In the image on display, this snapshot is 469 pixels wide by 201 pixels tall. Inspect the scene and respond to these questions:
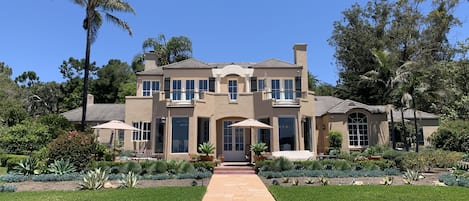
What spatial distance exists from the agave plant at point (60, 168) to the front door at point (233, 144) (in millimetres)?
10319

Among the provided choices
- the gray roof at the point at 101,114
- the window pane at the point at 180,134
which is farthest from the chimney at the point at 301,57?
the gray roof at the point at 101,114

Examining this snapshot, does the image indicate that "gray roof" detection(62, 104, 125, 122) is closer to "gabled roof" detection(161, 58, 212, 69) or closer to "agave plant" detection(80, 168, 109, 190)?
"gabled roof" detection(161, 58, 212, 69)

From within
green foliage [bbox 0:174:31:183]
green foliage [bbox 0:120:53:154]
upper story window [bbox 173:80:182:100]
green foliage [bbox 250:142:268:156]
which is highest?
upper story window [bbox 173:80:182:100]

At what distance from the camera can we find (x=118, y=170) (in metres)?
15.6

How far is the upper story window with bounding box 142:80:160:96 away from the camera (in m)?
25.9

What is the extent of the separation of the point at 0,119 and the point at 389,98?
121 ft

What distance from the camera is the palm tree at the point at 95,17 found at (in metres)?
21.4

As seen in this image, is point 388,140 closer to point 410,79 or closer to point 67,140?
point 410,79

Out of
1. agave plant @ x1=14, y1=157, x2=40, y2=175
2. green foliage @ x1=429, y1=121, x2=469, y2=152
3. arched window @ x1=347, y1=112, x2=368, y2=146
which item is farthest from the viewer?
arched window @ x1=347, y1=112, x2=368, y2=146

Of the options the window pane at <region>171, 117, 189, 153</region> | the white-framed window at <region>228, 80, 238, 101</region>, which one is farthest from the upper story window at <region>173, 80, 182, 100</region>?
the white-framed window at <region>228, 80, 238, 101</region>

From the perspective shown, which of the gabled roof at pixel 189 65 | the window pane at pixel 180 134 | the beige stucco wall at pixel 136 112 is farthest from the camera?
the beige stucco wall at pixel 136 112

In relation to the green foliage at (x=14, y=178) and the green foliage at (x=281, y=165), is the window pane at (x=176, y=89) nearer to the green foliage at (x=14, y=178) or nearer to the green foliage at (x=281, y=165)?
the green foliage at (x=281, y=165)

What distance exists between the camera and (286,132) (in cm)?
2148

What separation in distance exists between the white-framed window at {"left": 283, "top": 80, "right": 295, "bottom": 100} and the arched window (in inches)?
277
